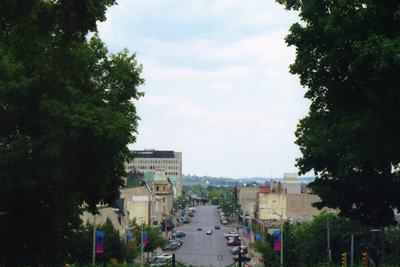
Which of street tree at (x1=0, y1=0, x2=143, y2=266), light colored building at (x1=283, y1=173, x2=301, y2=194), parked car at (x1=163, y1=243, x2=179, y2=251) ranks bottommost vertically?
parked car at (x1=163, y1=243, x2=179, y2=251)

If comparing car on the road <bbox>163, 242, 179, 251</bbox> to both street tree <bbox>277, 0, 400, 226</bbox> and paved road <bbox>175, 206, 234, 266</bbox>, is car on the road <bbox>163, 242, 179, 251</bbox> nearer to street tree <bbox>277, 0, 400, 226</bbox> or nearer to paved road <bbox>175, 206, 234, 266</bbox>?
paved road <bbox>175, 206, 234, 266</bbox>

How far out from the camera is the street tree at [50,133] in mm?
21859

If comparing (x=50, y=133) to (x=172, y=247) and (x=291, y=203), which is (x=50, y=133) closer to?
(x=172, y=247)

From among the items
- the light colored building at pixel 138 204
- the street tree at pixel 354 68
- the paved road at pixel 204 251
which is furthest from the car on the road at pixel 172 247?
the street tree at pixel 354 68

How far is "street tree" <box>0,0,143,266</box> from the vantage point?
2186cm

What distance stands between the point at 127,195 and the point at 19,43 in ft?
261

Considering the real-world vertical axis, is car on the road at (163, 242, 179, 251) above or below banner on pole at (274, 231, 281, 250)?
below

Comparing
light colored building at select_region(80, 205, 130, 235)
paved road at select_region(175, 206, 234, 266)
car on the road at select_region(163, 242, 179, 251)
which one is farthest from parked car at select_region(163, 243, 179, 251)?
light colored building at select_region(80, 205, 130, 235)

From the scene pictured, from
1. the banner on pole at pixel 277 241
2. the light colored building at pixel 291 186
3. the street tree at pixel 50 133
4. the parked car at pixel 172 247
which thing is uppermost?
the street tree at pixel 50 133

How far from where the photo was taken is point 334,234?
53.6 meters

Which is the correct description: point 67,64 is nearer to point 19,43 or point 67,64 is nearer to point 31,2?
point 19,43

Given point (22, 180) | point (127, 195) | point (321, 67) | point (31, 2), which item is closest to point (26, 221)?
point (22, 180)

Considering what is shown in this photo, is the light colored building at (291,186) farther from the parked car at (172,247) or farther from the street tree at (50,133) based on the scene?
the street tree at (50,133)

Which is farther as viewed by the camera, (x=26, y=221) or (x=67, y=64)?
(x=26, y=221)
